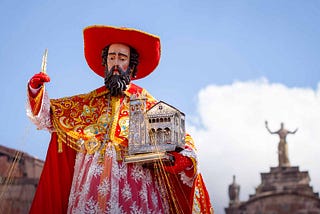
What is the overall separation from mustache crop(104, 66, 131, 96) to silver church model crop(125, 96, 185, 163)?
1.29 ft

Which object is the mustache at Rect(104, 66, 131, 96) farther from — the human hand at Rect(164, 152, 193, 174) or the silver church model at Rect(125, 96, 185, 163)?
the human hand at Rect(164, 152, 193, 174)

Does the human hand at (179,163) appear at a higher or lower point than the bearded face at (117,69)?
lower

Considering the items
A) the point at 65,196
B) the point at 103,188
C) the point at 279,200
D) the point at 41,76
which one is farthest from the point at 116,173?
the point at 279,200

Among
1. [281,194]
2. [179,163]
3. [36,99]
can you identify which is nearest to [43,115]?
[36,99]

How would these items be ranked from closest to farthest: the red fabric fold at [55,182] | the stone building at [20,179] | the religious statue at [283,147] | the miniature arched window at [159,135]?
the miniature arched window at [159,135], the red fabric fold at [55,182], the stone building at [20,179], the religious statue at [283,147]

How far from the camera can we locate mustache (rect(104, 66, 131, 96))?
21.0 ft

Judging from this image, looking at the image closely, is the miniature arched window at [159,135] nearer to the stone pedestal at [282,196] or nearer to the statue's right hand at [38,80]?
the statue's right hand at [38,80]

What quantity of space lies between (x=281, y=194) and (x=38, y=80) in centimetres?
2484

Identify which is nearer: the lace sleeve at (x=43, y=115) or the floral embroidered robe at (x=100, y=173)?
the floral embroidered robe at (x=100, y=173)

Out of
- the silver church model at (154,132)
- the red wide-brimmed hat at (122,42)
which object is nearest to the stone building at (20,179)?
the red wide-brimmed hat at (122,42)

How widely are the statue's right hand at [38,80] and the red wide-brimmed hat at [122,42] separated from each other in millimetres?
739

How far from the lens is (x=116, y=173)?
6082 millimetres

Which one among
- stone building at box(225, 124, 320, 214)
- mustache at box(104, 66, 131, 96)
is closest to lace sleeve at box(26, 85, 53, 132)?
mustache at box(104, 66, 131, 96)

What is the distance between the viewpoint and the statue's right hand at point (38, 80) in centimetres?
618
